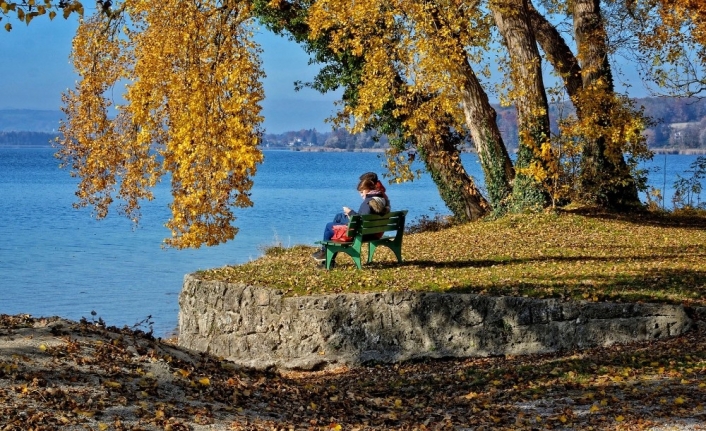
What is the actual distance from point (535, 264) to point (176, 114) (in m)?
7.35

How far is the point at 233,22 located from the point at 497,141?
20.9 feet

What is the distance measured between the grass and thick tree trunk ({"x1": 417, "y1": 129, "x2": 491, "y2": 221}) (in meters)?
1.72

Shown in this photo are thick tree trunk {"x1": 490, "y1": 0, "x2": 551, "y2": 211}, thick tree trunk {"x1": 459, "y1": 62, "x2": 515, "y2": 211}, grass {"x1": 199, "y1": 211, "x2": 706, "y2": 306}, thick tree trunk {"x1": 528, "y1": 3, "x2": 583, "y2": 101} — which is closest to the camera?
grass {"x1": 199, "y1": 211, "x2": 706, "y2": 306}

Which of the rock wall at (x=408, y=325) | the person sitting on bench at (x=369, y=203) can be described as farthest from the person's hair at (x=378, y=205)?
the rock wall at (x=408, y=325)

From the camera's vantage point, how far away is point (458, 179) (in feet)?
70.4

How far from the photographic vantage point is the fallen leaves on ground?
6473mm

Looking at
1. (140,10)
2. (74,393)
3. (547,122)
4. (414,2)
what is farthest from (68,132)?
(74,393)

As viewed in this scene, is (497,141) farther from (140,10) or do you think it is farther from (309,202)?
(309,202)

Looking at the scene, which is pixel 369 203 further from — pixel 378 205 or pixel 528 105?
pixel 528 105

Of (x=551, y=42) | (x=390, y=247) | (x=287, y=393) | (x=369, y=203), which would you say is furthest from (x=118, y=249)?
(x=287, y=393)

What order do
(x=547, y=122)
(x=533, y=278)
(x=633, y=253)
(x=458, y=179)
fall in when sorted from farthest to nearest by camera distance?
(x=458, y=179), (x=547, y=122), (x=633, y=253), (x=533, y=278)

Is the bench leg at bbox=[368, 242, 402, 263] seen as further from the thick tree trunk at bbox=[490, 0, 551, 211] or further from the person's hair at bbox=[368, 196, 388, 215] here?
the thick tree trunk at bbox=[490, 0, 551, 211]

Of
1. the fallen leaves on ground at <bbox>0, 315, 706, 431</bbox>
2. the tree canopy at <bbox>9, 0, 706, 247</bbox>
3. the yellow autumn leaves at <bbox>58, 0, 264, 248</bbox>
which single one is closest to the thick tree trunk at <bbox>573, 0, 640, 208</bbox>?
the tree canopy at <bbox>9, 0, 706, 247</bbox>

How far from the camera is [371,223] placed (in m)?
13.0
